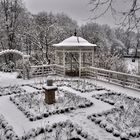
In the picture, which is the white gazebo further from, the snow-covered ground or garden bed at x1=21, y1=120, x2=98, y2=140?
garden bed at x1=21, y1=120, x2=98, y2=140

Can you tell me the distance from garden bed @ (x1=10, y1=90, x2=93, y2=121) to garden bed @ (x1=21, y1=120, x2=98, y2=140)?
908mm

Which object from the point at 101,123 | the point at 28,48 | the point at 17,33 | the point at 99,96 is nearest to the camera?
the point at 101,123

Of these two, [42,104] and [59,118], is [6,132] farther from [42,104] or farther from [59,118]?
[42,104]

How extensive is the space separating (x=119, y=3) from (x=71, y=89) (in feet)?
24.9

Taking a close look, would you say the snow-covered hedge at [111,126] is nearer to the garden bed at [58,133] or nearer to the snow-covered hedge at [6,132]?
the garden bed at [58,133]

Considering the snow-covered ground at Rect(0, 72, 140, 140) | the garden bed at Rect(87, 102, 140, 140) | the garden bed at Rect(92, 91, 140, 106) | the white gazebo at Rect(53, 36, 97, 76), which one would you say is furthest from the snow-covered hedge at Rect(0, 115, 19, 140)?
the white gazebo at Rect(53, 36, 97, 76)

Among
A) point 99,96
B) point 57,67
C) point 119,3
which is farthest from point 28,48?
point 119,3

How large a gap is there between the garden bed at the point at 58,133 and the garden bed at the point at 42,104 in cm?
91

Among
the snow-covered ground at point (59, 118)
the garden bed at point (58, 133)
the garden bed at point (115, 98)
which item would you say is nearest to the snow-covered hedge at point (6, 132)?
the snow-covered ground at point (59, 118)

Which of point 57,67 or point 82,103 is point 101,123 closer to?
point 82,103

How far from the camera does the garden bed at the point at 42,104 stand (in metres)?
6.63

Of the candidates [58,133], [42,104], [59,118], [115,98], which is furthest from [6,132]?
[115,98]

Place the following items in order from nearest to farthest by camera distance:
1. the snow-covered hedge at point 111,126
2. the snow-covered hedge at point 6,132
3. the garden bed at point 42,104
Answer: the snow-covered hedge at point 6,132 → the snow-covered hedge at point 111,126 → the garden bed at point 42,104

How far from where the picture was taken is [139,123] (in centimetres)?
588
